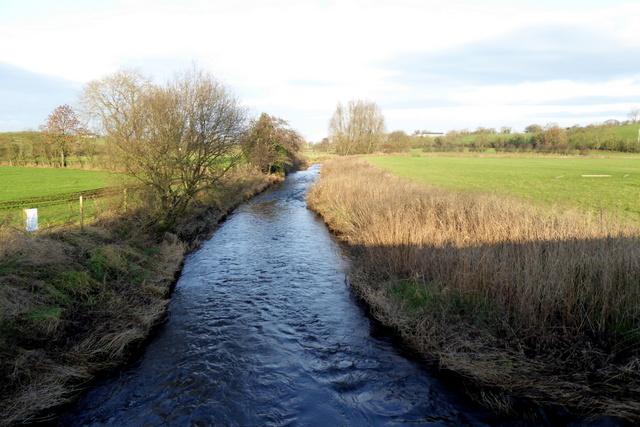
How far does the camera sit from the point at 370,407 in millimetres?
5598

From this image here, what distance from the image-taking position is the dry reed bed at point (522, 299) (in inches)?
205

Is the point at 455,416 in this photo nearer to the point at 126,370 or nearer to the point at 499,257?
the point at 499,257

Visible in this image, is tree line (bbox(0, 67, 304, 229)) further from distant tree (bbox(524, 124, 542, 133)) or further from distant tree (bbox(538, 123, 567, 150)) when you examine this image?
distant tree (bbox(524, 124, 542, 133))

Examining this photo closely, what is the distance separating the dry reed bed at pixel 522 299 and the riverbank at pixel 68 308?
19.6 feet

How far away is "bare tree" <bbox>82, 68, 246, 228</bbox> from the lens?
570 inches

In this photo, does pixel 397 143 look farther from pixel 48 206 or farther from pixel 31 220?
pixel 31 220

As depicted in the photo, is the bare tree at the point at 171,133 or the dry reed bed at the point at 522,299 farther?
the bare tree at the point at 171,133

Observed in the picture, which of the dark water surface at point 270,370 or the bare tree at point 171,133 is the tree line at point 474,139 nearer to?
the bare tree at point 171,133

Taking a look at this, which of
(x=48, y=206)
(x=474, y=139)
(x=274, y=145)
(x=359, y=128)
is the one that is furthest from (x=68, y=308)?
(x=474, y=139)

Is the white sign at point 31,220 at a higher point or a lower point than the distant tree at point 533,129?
lower

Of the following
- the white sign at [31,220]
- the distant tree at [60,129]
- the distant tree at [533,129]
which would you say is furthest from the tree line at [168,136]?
the distant tree at [533,129]

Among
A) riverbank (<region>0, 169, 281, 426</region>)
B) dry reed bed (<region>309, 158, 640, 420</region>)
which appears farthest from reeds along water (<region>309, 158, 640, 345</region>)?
riverbank (<region>0, 169, 281, 426</region>)

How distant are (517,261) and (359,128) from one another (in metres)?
85.1

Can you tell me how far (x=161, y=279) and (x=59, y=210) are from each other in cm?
852
